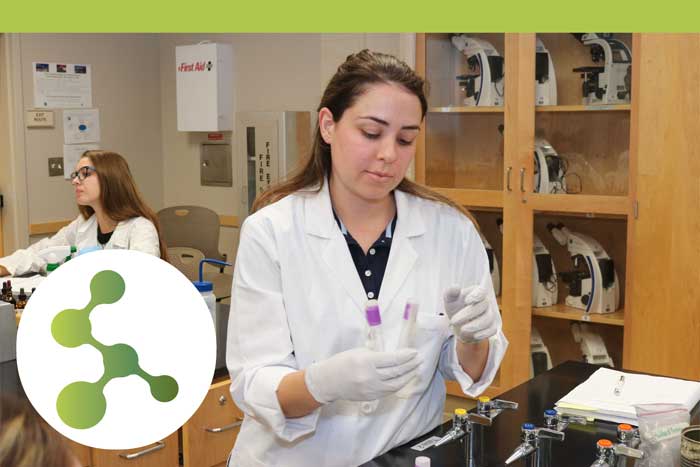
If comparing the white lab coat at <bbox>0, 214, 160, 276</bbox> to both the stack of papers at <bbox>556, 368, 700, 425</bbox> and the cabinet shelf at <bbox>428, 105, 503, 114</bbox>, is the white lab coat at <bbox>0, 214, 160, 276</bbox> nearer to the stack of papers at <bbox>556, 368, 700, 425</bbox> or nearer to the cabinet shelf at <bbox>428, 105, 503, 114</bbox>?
the cabinet shelf at <bbox>428, 105, 503, 114</bbox>

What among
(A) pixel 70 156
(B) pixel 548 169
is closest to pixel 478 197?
(B) pixel 548 169

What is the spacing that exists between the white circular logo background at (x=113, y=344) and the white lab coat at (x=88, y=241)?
151 centimetres

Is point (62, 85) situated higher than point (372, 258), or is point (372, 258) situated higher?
point (62, 85)

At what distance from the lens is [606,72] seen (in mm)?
3047

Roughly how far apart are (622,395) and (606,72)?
6.02ft

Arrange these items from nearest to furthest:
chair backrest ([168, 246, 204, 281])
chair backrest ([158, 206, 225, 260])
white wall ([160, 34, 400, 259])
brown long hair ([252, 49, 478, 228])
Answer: brown long hair ([252, 49, 478, 228]) → chair backrest ([168, 246, 204, 281]) → chair backrest ([158, 206, 225, 260]) → white wall ([160, 34, 400, 259])

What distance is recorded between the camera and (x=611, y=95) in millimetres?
3018

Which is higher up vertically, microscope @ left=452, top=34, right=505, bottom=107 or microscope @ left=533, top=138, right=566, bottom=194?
microscope @ left=452, top=34, right=505, bottom=107

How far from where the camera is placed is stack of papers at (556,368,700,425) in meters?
1.46

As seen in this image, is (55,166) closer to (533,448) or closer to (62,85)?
(62,85)

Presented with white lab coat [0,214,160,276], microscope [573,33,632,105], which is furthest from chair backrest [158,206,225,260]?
microscope [573,33,632,105]

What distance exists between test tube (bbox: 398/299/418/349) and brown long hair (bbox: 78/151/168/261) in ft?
6.47

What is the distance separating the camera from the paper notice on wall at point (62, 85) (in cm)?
430

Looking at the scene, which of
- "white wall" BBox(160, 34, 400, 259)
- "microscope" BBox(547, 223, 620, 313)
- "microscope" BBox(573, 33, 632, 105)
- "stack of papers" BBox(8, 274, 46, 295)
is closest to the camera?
"stack of papers" BBox(8, 274, 46, 295)
